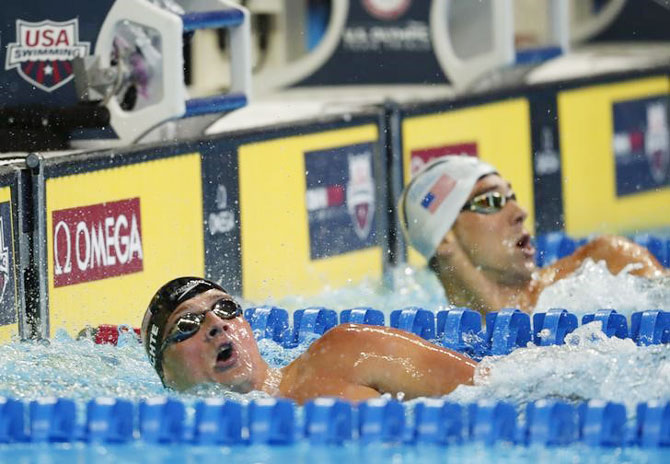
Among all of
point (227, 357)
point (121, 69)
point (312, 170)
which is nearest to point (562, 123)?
point (312, 170)

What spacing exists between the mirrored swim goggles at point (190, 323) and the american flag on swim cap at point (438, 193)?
1.52 m

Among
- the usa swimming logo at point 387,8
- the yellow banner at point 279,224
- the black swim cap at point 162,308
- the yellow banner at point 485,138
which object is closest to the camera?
the black swim cap at point 162,308

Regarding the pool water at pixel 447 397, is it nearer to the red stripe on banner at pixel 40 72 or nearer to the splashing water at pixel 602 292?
the splashing water at pixel 602 292

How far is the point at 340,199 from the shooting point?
22.3ft

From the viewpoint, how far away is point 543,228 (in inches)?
305

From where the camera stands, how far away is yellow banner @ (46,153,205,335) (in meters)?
5.37

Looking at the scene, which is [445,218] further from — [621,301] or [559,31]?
[559,31]

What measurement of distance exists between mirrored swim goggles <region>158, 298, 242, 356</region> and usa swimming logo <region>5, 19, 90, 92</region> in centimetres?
170

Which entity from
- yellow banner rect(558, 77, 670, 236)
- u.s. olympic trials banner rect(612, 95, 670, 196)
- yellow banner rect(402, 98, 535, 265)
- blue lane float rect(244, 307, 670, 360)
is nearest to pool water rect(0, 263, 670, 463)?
blue lane float rect(244, 307, 670, 360)

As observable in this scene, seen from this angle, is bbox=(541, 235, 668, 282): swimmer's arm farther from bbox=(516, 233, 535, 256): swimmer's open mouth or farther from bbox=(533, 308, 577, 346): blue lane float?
bbox=(533, 308, 577, 346): blue lane float

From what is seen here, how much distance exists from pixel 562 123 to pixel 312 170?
1.67 metres

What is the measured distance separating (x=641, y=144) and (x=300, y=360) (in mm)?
4416

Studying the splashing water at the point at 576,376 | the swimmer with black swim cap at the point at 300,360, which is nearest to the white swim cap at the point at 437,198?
the splashing water at the point at 576,376

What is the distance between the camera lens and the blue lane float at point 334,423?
3.98 metres
